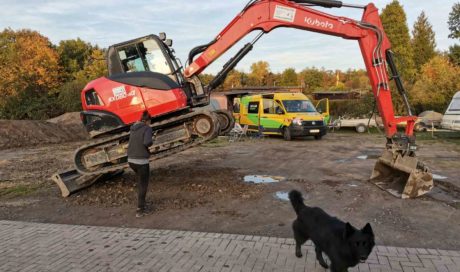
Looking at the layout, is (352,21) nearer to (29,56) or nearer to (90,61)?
(29,56)

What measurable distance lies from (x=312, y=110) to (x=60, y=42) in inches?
1480

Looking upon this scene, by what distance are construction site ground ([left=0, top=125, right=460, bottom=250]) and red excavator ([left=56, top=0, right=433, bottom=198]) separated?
2.41 ft

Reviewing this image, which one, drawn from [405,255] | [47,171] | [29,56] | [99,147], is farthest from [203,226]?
[29,56]

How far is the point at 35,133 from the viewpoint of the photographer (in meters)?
21.5

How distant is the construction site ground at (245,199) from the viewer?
636 cm

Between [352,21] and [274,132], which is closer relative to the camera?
[352,21]

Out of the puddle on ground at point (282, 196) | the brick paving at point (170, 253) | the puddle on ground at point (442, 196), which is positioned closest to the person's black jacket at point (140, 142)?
the brick paving at point (170, 253)

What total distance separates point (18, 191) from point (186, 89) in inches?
185

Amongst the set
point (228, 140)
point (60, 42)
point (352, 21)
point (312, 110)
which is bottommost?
point (228, 140)

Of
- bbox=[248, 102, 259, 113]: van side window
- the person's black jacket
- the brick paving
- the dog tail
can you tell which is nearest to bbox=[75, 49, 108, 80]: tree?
bbox=[248, 102, 259, 113]: van side window

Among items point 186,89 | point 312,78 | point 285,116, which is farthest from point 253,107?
point 312,78

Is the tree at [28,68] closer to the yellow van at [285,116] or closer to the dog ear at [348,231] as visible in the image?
the yellow van at [285,116]

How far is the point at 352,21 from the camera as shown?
28.5 ft

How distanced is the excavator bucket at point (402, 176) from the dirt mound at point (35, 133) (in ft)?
57.5
